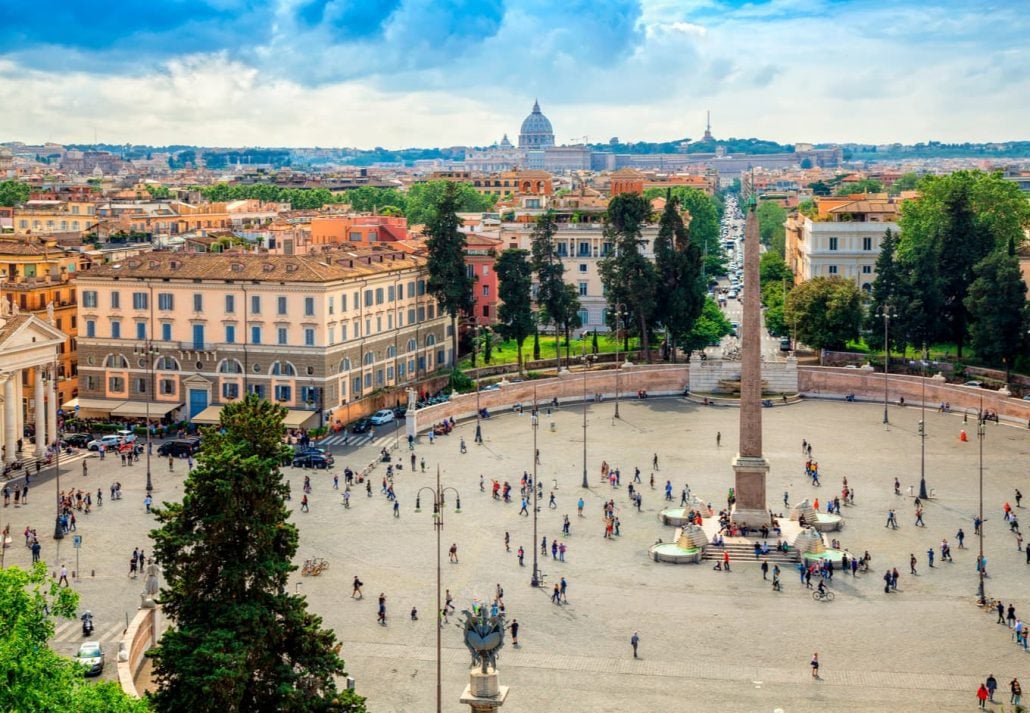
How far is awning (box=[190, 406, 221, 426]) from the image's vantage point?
242ft

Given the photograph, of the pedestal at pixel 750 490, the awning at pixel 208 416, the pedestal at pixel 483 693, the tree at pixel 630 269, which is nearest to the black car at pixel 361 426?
the awning at pixel 208 416

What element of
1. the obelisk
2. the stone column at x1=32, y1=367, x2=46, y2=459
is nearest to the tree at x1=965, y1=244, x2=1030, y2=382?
the obelisk

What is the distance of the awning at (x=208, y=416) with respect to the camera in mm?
73812

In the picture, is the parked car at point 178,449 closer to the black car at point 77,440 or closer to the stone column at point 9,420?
the black car at point 77,440

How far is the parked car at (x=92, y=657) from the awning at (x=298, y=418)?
32.2 m

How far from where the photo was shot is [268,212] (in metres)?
159

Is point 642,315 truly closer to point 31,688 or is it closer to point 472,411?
point 472,411

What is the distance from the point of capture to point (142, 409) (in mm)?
75750

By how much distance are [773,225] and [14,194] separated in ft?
290

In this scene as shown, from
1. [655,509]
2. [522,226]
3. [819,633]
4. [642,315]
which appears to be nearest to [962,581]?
[819,633]

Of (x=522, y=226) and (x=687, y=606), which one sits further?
(x=522, y=226)

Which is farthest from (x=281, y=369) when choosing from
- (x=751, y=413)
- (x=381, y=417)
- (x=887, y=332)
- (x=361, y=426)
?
(x=887, y=332)

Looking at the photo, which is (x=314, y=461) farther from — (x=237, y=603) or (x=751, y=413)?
(x=237, y=603)

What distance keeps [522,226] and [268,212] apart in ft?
185
